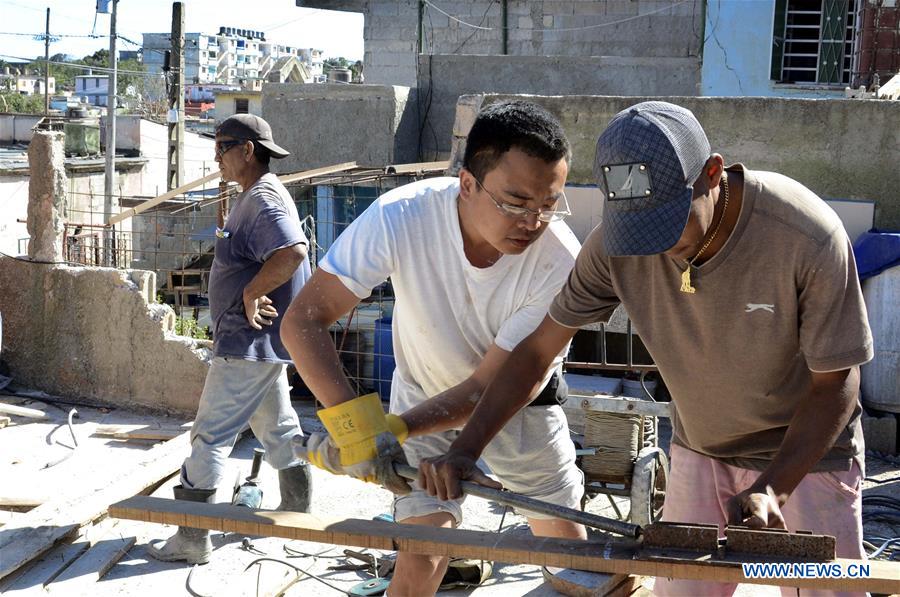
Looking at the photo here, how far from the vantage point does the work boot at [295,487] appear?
534 centimetres

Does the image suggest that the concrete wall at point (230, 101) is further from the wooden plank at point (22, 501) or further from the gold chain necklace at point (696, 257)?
the gold chain necklace at point (696, 257)

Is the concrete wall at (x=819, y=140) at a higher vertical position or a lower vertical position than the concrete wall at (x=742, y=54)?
lower

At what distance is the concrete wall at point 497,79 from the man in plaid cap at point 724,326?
9.99 m

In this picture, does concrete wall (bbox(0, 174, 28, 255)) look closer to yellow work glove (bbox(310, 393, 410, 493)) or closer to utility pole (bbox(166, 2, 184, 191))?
utility pole (bbox(166, 2, 184, 191))

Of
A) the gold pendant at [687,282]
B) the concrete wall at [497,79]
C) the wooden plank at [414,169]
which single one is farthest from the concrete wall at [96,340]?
the concrete wall at [497,79]

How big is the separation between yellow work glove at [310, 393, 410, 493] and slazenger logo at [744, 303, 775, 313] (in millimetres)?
1056

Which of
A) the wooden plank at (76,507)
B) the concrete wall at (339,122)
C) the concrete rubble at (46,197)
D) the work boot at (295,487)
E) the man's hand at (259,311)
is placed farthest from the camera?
the concrete wall at (339,122)

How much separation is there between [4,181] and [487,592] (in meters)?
27.1

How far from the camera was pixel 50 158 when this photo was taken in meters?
8.25

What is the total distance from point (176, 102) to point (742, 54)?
54.4ft

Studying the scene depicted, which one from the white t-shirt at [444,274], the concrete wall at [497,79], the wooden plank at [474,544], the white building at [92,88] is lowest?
the wooden plank at [474,544]

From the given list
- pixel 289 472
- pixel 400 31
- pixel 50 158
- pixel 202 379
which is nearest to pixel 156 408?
pixel 202 379

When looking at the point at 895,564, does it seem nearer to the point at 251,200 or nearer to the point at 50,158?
the point at 251,200

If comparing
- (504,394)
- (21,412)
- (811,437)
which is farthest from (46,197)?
(811,437)
